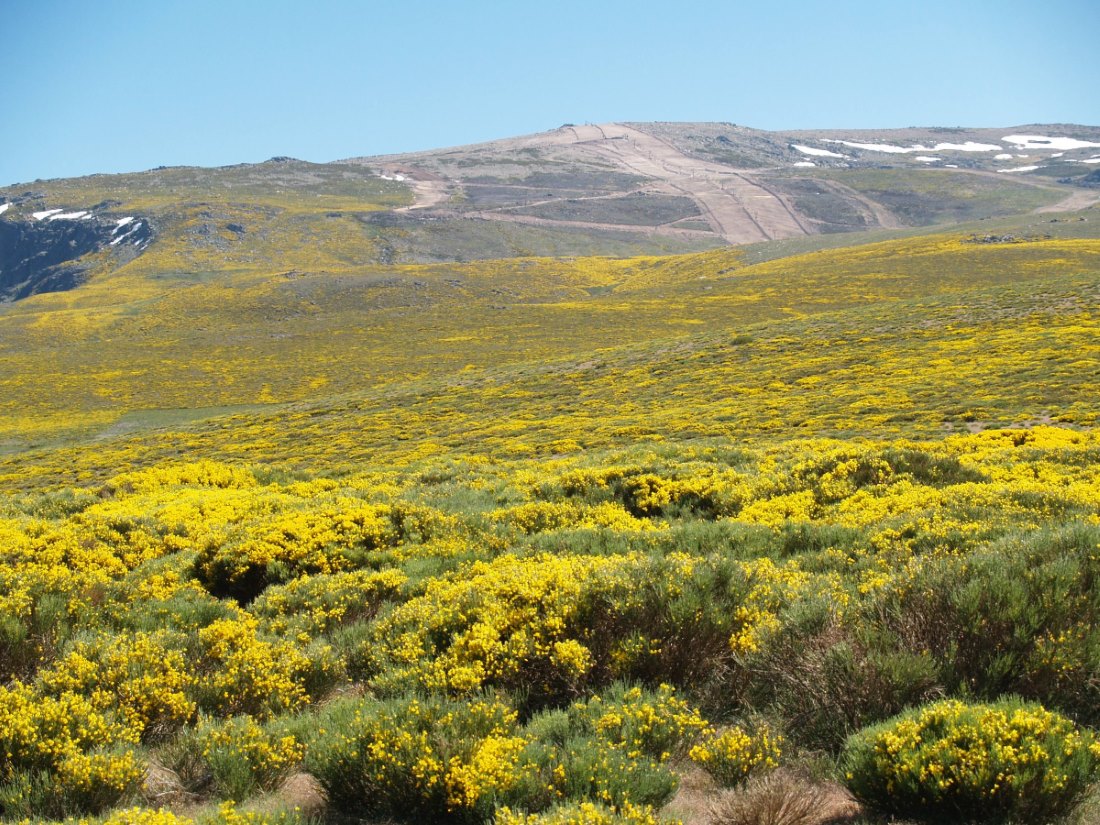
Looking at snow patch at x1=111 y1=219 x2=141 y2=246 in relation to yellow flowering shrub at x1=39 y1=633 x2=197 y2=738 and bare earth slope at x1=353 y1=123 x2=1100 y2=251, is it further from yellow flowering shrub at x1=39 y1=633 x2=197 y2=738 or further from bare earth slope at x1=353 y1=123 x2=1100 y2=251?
yellow flowering shrub at x1=39 y1=633 x2=197 y2=738

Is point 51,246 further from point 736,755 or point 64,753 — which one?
point 736,755

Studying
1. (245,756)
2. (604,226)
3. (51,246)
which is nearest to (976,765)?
(245,756)

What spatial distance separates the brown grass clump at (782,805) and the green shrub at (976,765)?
15 centimetres

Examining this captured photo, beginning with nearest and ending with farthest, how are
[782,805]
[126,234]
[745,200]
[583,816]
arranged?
[583,816] → [782,805] → [126,234] → [745,200]

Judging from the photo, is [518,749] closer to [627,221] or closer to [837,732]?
[837,732]

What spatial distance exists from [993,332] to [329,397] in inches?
1515

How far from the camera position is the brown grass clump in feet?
11.5

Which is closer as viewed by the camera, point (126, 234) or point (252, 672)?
point (252, 672)

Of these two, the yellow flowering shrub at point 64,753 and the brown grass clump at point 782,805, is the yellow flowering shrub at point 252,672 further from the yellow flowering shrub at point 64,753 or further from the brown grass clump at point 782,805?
the brown grass clump at point 782,805

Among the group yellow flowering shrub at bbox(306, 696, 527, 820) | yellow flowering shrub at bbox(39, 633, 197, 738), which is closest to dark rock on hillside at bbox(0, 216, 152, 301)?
yellow flowering shrub at bbox(39, 633, 197, 738)

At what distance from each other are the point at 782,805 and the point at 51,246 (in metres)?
183

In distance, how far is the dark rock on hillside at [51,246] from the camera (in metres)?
136

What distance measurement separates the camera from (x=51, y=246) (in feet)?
491

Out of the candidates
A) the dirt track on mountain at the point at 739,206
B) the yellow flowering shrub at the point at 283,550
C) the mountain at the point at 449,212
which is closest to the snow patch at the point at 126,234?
the mountain at the point at 449,212
